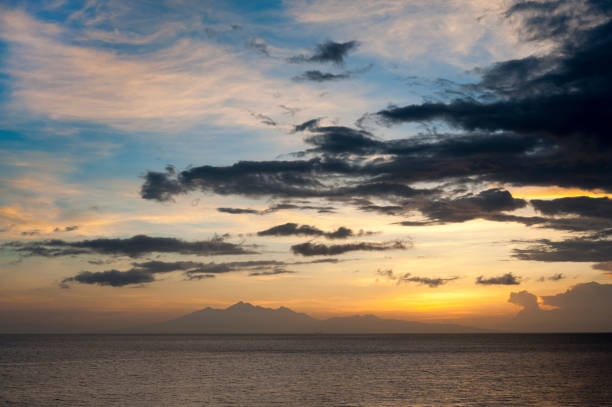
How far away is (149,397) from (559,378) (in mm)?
73607

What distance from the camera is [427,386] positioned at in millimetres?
83062

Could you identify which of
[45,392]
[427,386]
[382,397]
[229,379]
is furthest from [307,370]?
[45,392]

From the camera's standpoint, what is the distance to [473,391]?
7706cm

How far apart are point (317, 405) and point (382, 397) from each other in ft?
34.7

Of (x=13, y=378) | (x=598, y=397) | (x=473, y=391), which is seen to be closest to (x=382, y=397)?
(x=473, y=391)

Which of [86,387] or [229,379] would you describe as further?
[229,379]

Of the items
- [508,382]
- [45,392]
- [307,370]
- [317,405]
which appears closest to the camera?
[317,405]

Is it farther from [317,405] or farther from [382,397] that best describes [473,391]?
[317,405]

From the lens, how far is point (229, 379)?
93.4 m

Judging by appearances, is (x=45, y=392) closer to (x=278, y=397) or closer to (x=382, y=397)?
(x=278, y=397)

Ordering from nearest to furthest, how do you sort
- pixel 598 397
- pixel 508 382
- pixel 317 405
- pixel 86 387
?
1. pixel 317 405
2. pixel 598 397
3. pixel 86 387
4. pixel 508 382

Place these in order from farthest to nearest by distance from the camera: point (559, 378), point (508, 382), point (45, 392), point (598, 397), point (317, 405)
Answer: point (559, 378) → point (508, 382) → point (45, 392) → point (598, 397) → point (317, 405)

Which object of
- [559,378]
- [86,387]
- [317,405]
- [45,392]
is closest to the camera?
[317,405]

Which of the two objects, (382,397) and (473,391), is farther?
(473,391)
